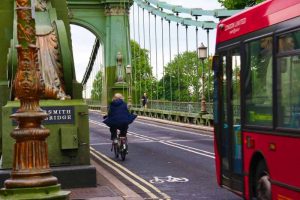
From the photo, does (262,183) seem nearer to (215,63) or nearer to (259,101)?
(259,101)

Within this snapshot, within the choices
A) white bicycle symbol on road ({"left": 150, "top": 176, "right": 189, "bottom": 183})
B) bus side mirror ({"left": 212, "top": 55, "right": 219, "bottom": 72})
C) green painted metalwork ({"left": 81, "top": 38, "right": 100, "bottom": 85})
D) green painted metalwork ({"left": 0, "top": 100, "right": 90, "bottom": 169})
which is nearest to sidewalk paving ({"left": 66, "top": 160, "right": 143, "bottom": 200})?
green painted metalwork ({"left": 0, "top": 100, "right": 90, "bottom": 169})

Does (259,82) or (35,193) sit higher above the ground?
(259,82)

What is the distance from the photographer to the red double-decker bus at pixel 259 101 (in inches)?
316

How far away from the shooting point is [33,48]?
7359 mm

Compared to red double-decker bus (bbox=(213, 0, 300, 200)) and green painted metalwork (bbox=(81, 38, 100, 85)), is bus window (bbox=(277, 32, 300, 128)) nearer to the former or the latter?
red double-decker bus (bbox=(213, 0, 300, 200))

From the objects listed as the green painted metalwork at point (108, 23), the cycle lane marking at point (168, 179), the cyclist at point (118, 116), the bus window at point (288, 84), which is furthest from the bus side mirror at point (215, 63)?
the green painted metalwork at point (108, 23)

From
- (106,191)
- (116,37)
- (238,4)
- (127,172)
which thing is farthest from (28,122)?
(116,37)

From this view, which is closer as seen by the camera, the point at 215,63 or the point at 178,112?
the point at 215,63

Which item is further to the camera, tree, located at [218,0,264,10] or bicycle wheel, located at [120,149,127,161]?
tree, located at [218,0,264,10]

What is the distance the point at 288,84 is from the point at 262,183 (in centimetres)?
156

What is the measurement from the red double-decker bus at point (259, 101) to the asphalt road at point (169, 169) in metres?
1.30

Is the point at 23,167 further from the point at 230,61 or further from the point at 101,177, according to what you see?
the point at 101,177

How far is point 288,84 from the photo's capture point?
8148 mm

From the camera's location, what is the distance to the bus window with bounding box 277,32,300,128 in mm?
7879
